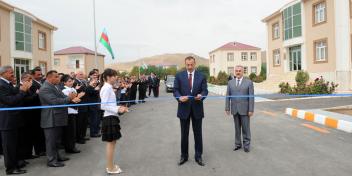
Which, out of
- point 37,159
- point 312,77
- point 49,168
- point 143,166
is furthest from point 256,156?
point 312,77

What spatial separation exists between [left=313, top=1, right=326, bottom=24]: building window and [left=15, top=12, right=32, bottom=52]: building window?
23978 mm

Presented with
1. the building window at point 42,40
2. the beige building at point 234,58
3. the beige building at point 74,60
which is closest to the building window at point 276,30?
the building window at point 42,40

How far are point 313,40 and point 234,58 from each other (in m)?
38.7

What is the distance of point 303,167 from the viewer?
5.64 m

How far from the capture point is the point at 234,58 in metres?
66.2

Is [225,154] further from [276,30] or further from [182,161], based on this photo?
[276,30]

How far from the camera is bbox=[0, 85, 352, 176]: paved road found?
5578 mm

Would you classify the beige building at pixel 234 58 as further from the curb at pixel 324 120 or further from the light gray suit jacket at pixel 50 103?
the light gray suit jacket at pixel 50 103

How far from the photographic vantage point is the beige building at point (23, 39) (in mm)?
25798

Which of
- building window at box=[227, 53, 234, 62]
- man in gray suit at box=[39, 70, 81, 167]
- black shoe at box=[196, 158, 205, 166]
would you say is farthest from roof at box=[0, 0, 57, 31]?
building window at box=[227, 53, 234, 62]

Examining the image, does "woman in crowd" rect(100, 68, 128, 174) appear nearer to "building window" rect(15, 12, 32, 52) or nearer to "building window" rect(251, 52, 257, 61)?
"building window" rect(15, 12, 32, 52)

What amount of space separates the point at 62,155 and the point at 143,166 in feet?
6.36

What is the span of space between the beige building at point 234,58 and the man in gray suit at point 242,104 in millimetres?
58837

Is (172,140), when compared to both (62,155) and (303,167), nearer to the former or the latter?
(62,155)
